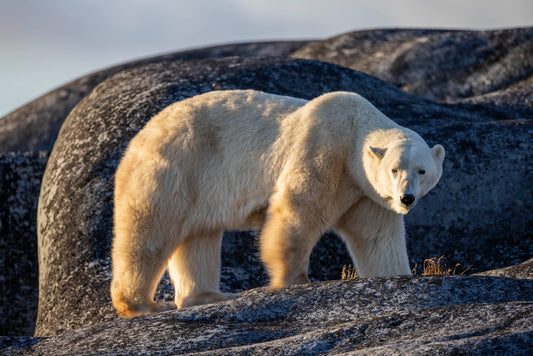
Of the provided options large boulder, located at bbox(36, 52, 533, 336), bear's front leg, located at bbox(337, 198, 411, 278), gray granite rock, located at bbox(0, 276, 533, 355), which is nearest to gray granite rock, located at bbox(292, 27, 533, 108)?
large boulder, located at bbox(36, 52, 533, 336)

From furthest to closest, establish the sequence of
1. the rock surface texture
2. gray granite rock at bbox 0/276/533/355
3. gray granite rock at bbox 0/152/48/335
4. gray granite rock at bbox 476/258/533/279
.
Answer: gray granite rock at bbox 0/152/48/335 < gray granite rock at bbox 476/258/533/279 < the rock surface texture < gray granite rock at bbox 0/276/533/355

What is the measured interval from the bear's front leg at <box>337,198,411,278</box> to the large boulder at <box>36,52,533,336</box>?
2800 mm

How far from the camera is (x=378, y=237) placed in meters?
7.23

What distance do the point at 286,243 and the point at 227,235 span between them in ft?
11.2

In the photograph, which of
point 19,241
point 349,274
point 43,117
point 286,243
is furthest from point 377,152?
point 43,117

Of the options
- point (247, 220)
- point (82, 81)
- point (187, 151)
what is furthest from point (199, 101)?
point (82, 81)

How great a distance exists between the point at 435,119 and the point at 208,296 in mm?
6296

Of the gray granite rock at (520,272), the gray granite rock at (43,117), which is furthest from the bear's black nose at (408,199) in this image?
the gray granite rock at (43,117)

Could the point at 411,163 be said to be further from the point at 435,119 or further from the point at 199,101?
the point at 435,119

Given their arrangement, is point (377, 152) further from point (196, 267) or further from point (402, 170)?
point (196, 267)

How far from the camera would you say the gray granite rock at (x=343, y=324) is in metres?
4.48

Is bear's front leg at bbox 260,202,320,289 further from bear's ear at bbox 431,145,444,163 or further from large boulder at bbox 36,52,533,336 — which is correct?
large boulder at bbox 36,52,533,336

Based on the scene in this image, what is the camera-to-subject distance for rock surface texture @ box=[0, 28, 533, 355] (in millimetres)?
4926

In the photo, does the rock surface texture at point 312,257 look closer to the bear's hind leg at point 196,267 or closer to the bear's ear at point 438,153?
the bear's hind leg at point 196,267
